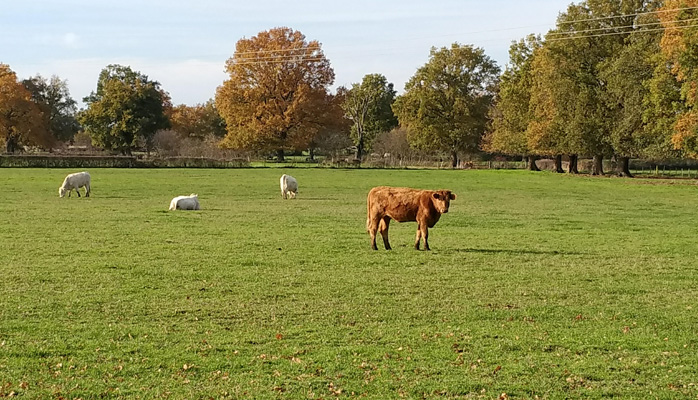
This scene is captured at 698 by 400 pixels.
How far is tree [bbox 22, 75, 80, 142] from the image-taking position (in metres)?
108

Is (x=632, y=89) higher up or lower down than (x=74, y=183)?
higher up

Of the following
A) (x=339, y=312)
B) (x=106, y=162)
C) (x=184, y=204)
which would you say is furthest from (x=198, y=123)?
(x=339, y=312)

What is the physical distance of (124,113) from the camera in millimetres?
93688

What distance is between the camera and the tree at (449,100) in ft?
288

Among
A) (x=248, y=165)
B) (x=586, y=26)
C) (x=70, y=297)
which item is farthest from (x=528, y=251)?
(x=248, y=165)

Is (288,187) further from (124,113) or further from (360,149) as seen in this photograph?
(360,149)

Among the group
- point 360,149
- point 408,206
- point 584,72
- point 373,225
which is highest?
point 584,72

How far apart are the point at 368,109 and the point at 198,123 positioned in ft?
94.8

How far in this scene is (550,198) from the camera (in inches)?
1473

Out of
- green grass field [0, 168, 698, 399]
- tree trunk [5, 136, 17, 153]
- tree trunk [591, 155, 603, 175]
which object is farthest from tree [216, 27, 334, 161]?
green grass field [0, 168, 698, 399]

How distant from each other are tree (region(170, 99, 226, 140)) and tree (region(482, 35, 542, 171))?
5187 centimetres

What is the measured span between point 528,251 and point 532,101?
5629 cm

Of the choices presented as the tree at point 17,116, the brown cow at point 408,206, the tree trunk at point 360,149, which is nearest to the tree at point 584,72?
the tree trunk at point 360,149

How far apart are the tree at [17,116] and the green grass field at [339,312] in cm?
7507
